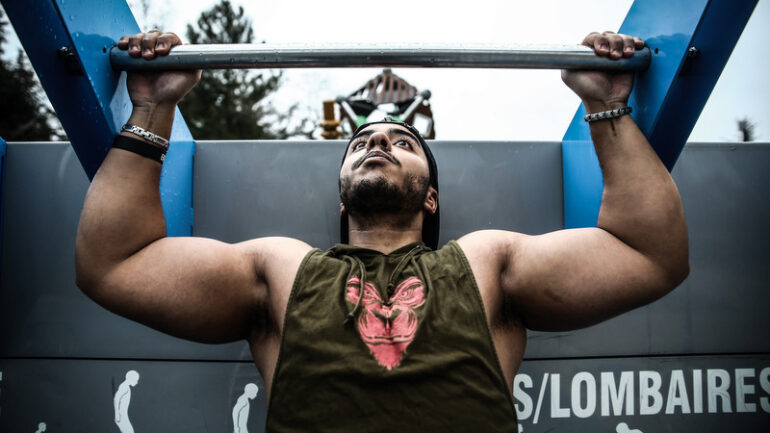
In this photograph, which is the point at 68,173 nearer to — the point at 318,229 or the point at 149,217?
the point at 149,217

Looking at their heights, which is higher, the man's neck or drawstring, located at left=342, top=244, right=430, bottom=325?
the man's neck

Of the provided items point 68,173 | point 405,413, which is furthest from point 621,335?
point 68,173

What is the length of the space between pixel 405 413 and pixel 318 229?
0.89 metres

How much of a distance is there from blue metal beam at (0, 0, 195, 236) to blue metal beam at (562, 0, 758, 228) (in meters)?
1.59

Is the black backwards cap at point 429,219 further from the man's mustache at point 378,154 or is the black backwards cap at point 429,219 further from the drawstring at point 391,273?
the drawstring at point 391,273

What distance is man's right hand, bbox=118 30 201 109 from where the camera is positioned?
132 cm

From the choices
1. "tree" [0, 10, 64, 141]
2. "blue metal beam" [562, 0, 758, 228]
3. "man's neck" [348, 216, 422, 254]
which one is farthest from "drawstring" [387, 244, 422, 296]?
"tree" [0, 10, 64, 141]

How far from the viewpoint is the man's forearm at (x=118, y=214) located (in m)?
1.18

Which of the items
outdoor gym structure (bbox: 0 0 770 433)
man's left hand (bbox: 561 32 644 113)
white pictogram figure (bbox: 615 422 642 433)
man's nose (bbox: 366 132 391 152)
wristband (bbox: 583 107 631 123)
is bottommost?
white pictogram figure (bbox: 615 422 642 433)

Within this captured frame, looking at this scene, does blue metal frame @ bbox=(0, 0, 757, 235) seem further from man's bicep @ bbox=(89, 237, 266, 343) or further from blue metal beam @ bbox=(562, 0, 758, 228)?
man's bicep @ bbox=(89, 237, 266, 343)

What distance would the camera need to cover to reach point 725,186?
71.2 inches

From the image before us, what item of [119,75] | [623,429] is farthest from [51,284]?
[623,429]

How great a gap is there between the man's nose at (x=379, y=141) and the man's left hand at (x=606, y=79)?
0.63 metres

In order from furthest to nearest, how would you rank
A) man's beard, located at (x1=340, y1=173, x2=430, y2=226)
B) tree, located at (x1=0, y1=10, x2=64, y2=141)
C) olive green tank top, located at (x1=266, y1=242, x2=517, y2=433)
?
tree, located at (x1=0, y1=10, x2=64, y2=141)
man's beard, located at (x1=340, y1=173, x2=430, y2=226)
olive green tank top, located at (x1=266, y1=242, x2=517, y2=433)
